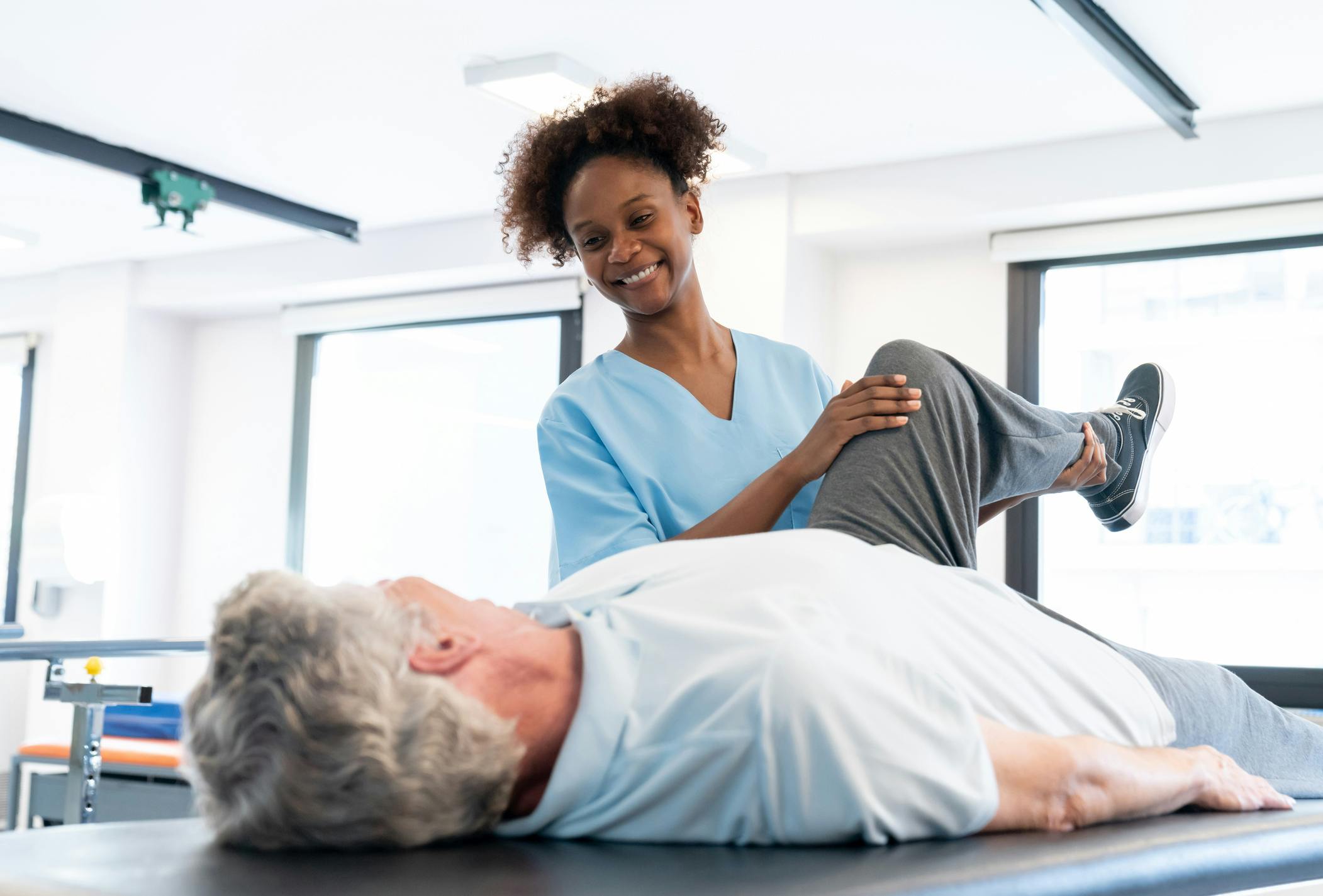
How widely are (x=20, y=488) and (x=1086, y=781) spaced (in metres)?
6.89

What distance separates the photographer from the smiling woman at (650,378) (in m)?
1.73

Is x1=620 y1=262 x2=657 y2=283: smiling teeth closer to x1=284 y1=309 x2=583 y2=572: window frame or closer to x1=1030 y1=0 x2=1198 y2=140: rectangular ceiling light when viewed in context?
x1=1030 y1=0 x2=1198 y2=140: rectangular ceiling light

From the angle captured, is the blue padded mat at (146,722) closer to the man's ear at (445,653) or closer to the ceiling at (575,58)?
the ceiling at (575,58)

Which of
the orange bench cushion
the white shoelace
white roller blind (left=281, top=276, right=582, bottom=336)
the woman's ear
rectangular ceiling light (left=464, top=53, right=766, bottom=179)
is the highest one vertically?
rectangular ceiling light (left=464, top=53, right=766, bottom=179)

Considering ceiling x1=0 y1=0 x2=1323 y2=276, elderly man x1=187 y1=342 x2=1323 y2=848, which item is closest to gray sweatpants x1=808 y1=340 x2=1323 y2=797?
elderly man x1=187 y1=342 x2=1323 y2=848

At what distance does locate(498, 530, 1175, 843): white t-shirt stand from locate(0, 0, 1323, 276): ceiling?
2637mm

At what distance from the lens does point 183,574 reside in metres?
6.50

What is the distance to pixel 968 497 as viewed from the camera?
1.53m

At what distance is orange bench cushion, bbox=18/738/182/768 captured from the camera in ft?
12.8

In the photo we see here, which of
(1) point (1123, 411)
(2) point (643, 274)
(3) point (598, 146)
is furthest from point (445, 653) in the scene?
(1) point (1123, 411)

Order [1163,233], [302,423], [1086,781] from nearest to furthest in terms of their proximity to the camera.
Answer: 1. [1086,781]
2. [1163,233]
3. [302,423]

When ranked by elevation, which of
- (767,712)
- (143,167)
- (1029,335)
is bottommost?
(767,712)

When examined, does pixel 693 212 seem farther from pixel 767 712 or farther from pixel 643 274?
pixel 767 712

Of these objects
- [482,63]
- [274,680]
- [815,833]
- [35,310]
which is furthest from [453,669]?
[35,310]
